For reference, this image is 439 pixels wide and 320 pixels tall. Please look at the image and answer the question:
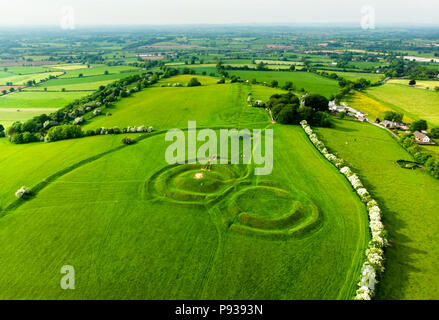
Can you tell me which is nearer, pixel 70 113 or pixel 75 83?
pixel 70 113

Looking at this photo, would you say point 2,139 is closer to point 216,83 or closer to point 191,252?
point 191,252

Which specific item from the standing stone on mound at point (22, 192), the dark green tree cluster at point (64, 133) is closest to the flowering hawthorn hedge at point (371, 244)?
the standing stone on mound at point (22, 192)

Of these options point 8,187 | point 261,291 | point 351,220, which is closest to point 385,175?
point 351,220

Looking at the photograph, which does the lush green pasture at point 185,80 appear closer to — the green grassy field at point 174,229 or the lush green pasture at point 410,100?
the lush green pasture at point 410,100

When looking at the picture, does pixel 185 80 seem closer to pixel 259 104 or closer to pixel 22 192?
pixel 259 104

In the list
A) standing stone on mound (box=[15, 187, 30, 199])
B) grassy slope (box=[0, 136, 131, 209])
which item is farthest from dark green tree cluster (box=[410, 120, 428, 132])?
standing stone on mound (box=[15, 187, 30, 199])

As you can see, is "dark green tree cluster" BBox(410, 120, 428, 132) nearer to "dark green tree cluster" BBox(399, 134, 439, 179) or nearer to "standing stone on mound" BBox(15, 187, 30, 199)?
"dark green tree cluster" BBox(399, 134, 439, 179)

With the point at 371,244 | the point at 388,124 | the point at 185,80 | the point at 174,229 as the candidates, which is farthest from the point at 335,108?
the point at 174,229
